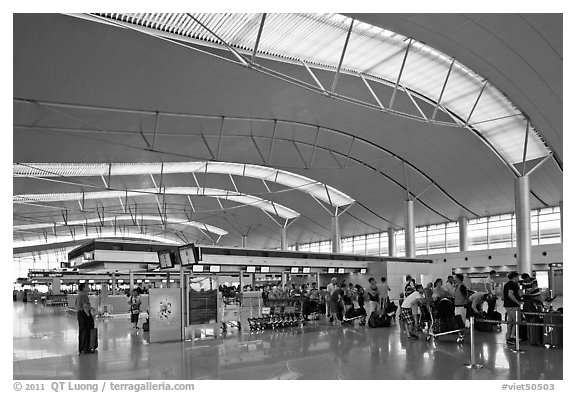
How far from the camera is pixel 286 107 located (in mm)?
27688

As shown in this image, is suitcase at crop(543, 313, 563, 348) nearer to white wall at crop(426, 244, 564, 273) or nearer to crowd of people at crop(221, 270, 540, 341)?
crowd of people at crop(221, 270, 540, 341)

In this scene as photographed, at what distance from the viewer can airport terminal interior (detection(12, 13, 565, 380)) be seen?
13430 millimetres

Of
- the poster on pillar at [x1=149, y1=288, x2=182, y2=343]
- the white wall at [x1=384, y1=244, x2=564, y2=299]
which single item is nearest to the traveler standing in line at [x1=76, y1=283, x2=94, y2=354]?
the poster on pillar at [x1=149, y1=288, x2=182, y2=343]

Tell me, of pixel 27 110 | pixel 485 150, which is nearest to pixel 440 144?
pixel 485 150

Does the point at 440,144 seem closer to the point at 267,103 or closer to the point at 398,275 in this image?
the point at 398,275

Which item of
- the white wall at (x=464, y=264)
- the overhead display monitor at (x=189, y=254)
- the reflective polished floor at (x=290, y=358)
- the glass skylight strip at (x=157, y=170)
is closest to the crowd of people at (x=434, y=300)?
the reflective polished floor at (x=290, y=358)

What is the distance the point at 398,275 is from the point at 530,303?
23.1 meters

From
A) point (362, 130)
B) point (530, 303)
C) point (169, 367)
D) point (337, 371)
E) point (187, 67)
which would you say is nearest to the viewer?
point (337, 371)

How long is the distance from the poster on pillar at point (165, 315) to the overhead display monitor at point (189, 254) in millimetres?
1028

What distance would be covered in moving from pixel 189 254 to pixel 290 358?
20.6 feet

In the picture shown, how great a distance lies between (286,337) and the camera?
1706cm

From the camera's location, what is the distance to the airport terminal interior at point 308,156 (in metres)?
13.4

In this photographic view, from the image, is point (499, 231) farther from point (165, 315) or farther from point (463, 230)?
point (165, 315)

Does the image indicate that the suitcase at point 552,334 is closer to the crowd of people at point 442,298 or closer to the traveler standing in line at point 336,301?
the crowd of people at point 442,298
